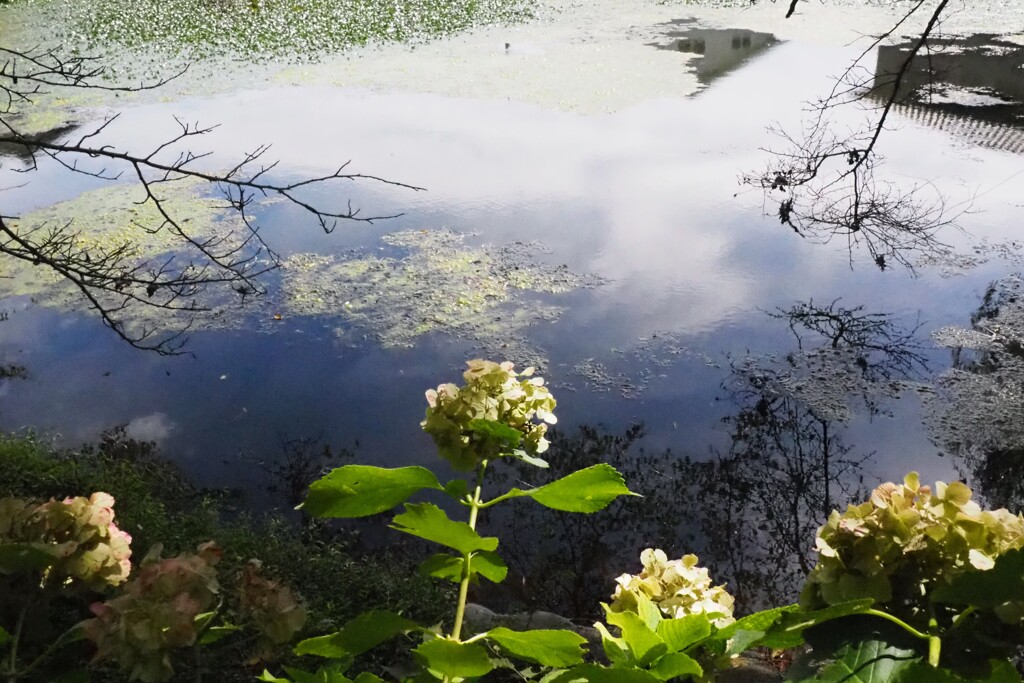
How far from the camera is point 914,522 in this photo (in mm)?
488

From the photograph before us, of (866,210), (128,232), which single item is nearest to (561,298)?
(866,210)

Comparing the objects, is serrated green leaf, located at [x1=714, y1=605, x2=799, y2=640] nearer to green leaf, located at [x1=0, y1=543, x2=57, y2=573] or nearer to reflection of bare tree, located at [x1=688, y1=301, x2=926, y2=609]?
green leaf, located at [x1=0, y1=543, x2=57, y2=573]

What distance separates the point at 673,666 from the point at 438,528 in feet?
0.53

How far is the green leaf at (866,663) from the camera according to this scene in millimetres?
411

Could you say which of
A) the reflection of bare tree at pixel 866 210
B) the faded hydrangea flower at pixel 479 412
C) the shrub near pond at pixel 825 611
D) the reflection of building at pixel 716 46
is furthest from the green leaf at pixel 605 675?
the reflection of building at pixel 716 46

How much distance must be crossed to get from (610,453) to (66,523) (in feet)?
6.99

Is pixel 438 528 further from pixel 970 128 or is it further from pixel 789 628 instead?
pixel 970 128

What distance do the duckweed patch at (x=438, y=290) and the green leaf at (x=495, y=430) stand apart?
2.30 m

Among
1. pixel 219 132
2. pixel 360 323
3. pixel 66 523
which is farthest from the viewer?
pixel 219 132

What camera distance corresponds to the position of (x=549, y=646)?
487 mm

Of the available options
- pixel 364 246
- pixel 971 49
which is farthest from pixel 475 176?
pixel 971 49

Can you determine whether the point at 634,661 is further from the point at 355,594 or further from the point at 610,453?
the point at 610,453

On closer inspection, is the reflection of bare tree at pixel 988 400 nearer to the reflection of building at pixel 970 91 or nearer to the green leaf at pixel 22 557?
the reflection of building at pixel 970 91

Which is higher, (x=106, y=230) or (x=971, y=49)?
(x=971, y=49)
